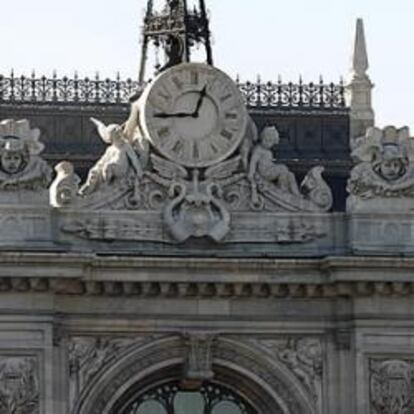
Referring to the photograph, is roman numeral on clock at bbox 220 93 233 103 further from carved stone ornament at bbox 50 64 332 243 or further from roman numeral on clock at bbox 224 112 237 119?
roman numeral on clock at bbox 224 112 237 119

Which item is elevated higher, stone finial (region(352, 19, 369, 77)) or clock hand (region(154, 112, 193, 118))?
stone finial (region(352, 19, 369, 77))

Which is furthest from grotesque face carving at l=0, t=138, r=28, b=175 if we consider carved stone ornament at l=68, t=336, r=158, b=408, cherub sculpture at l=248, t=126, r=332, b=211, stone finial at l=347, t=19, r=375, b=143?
stone finial at l=347, t=19, r=375, b=143

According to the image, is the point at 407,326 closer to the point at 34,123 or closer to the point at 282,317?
the point at 282,317

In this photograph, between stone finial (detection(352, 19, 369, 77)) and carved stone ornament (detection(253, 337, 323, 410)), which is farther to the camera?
stone finial (detection(352, 19, 369, 77))

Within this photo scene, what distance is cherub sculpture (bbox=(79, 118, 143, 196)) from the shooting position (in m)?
58.9

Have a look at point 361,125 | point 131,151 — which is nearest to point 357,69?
point 361,125

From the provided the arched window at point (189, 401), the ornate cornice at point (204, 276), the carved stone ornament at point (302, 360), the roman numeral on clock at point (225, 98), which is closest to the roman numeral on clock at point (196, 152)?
the roman numeral on clock at point (225, 98)

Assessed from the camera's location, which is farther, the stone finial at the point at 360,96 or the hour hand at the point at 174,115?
the stone finial at the point at 360,96

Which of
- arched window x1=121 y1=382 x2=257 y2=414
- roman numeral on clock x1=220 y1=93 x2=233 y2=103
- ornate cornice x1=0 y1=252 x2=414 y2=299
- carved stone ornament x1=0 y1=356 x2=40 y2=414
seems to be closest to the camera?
carved stone ornament x1=0 y1=356 x2=40 y2=414

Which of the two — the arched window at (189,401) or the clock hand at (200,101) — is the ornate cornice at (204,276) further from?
the clock hand at (200,101)

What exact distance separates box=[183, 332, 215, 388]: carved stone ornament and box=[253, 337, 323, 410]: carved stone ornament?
76 centimetres

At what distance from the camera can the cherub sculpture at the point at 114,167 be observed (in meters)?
58.9

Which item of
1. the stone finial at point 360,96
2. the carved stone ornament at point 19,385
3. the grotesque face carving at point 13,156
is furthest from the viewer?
the stone finial at point 360,96

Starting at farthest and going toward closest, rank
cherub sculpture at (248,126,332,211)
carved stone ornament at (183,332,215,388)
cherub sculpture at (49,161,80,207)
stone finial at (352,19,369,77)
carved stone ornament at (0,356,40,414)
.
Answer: stone finial at (352,19,369,77) → cherub sculpture at (248,126,332,211) → carved stone ornament at (183,332,215,388) → cherub sculpture at (49,161,80,207) → carved stone ornament at (0,356,40,414)
